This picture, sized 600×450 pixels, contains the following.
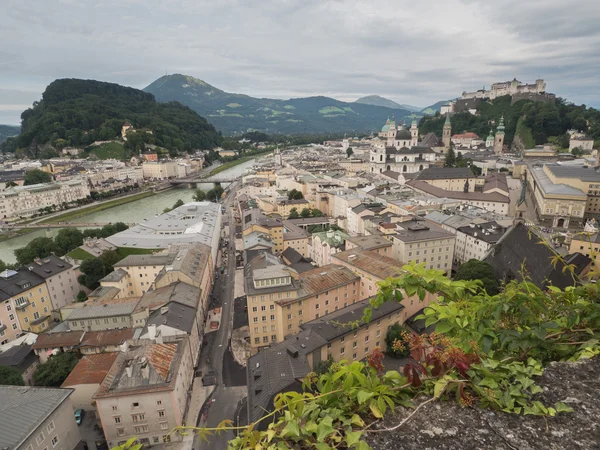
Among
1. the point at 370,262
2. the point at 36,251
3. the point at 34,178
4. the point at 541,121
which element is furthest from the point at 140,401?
the point at 541,121

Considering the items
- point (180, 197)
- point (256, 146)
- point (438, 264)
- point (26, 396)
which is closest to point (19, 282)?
point (26, 396)

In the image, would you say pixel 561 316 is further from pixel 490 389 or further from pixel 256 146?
pixel 256 146

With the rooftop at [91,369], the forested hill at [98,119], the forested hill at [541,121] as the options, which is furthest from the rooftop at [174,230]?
the forested hill at [98,119]

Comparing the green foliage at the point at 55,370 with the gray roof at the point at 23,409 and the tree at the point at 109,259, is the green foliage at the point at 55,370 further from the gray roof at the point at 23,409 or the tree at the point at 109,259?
the tree at the point at 109,259

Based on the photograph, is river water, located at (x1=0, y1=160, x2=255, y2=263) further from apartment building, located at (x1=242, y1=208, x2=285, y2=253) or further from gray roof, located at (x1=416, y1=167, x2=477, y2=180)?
gray roof, located at (x1=416, y1=167, x2=477, y2=180)

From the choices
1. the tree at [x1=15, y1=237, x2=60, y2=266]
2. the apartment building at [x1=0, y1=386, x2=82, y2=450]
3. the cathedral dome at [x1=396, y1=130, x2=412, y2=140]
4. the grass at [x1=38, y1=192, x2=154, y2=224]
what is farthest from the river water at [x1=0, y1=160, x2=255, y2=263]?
the cathedral dome at [x1=396, y1=130, x2=412, y2=140]

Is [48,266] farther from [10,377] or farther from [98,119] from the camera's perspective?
[98,119]
